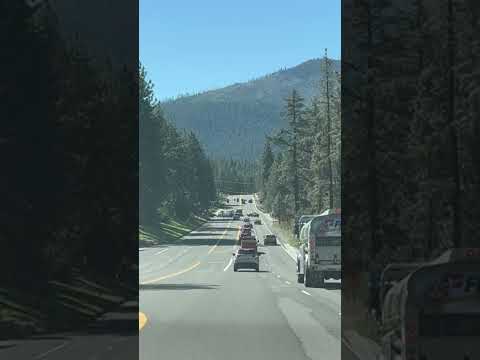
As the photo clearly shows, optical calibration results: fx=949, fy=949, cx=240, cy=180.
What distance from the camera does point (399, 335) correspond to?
34.8 ft

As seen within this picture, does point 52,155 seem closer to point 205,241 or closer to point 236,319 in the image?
point 236,319

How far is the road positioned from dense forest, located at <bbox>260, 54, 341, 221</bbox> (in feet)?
14.7

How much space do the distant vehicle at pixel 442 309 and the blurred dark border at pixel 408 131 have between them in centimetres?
1550

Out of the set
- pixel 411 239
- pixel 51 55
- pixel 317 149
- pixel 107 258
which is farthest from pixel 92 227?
pixel 317 149

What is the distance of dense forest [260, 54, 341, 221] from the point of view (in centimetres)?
4212

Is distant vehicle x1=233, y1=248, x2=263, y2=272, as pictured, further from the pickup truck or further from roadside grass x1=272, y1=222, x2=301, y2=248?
roadside grass x1=272, y1=222, x2=301, y2=248

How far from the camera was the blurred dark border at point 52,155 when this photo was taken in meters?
24.2

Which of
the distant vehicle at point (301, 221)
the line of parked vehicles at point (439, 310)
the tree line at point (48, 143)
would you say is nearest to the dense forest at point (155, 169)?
the distant vehicle at point (301, 221)

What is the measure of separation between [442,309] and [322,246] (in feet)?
114

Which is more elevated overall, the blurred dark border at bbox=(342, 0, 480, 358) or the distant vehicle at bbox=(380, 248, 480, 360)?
the blurred dark border at bbox=(342, 0, 480, 358)

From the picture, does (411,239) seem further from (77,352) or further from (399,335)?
(399,335)

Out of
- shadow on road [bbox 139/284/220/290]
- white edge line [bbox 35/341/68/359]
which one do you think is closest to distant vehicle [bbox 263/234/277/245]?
shadow on road [bbox 139/284/220/290]

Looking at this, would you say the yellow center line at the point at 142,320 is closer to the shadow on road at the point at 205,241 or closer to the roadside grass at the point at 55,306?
the roadside grass at the point at 55,306

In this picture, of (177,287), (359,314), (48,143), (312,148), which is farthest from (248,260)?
(48,143)
